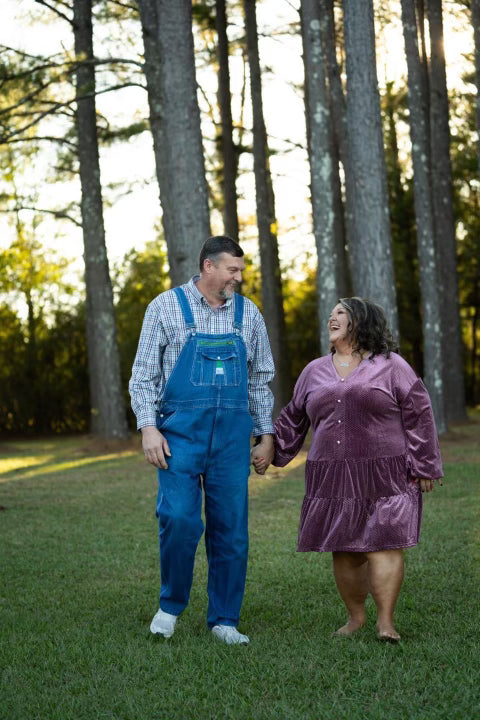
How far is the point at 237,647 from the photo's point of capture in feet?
15.9

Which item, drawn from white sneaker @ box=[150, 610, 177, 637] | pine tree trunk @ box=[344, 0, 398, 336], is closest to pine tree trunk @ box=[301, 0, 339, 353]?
pine tree trunk @ box=[344, 0, 398, 336]

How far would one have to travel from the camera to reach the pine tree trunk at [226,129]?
22391 millimetres

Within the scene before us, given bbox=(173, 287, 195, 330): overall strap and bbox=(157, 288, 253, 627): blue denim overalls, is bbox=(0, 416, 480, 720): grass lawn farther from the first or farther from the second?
bbox=(173, 287, 195, 330): overall strap

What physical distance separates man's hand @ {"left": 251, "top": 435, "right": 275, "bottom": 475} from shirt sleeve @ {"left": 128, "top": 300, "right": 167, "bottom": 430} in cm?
58

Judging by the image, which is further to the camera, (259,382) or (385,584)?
(259,382)

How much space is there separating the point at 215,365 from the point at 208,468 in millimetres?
520

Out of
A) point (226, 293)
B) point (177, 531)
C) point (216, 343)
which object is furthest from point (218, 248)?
point (177, 531)

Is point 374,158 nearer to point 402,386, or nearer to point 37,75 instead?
point 37,75

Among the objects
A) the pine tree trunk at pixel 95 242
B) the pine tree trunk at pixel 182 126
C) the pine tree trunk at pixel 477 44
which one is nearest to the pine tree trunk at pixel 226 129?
the pine tree trunk at pixel 95 242

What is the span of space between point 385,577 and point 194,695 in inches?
47.5

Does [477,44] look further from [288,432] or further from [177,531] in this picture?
[177,531]

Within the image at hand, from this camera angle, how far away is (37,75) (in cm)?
1430

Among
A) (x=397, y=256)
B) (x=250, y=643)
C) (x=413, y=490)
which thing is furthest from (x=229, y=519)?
(x=397, y=256)

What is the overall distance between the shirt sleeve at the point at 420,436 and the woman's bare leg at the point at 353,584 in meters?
0.53
